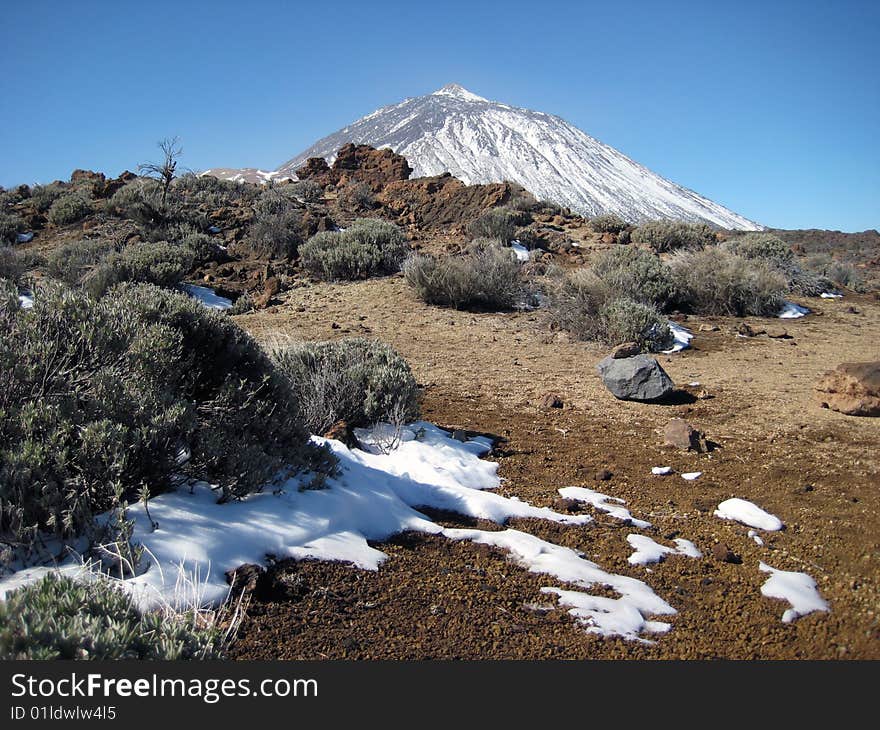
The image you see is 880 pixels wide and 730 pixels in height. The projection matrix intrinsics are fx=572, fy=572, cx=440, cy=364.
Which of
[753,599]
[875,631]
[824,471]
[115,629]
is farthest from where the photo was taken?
[824,471]

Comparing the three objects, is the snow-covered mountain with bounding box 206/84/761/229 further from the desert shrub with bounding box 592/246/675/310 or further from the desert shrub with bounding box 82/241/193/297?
the desert shrub with bounding box 82/241/193/297

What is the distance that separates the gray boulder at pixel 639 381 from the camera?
5.56 meters

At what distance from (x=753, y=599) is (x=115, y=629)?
96.6 inches

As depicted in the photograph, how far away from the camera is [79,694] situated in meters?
1.19

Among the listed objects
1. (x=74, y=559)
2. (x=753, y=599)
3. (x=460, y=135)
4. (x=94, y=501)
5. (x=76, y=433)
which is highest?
(x=460, y=135)

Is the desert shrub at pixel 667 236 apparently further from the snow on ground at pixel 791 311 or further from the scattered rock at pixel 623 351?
the scattered rock at pixel 623 351

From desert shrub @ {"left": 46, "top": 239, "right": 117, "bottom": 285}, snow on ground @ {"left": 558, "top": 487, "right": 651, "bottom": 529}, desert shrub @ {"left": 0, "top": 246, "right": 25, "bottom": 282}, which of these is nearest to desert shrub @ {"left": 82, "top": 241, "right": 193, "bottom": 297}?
desert shrub @ {"left": 46, "top": 239, "right": 117, "bottom": 285}

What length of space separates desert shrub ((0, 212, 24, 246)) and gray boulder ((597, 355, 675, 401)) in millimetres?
14967

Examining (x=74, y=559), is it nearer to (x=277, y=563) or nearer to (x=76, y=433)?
(x=76, y=433)

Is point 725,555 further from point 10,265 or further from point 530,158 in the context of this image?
point 530,158

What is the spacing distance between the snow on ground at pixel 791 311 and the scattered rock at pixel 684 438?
713 centimetres

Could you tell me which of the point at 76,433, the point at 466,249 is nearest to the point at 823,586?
the point at 76,433

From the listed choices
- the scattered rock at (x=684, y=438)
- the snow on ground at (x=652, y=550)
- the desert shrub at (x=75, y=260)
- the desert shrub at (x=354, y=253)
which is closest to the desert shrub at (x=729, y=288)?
the desert shrub at (x=354, y=253)

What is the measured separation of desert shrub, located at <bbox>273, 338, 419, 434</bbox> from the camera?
4.14 metres
